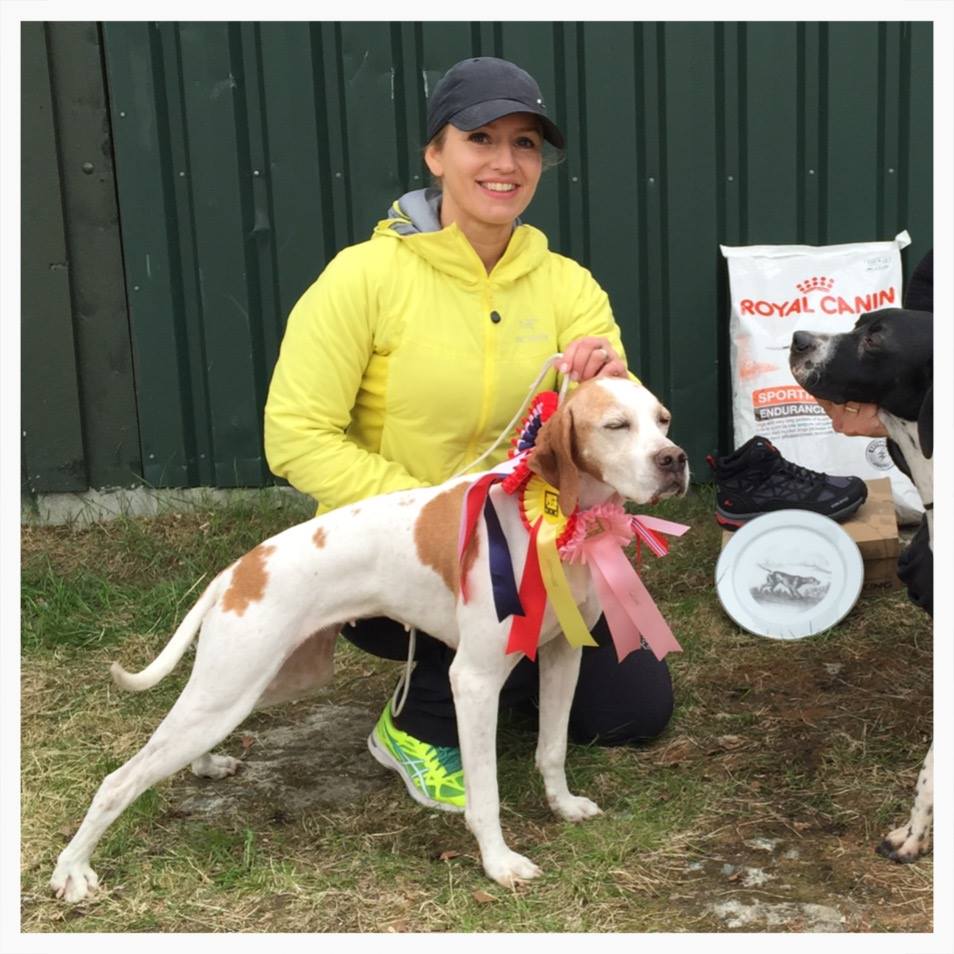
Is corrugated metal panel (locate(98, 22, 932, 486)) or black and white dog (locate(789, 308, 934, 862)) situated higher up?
corrugated metal panel (locate(98, 22, 932, 486))

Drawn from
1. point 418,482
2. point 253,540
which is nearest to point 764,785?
point 418,482

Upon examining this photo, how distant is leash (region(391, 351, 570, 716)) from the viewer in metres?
3.57

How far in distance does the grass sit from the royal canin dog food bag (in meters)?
0.84

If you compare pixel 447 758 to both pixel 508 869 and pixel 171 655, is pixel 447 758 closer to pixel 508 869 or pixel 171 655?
pixel 508 869

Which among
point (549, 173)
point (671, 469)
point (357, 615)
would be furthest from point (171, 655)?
point (549, 173)

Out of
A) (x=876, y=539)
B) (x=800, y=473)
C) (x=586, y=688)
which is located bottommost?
(x=586, y=688)

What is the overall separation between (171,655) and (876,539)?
2874 mm

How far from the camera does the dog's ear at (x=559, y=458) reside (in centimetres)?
308

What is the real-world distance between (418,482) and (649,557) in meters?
2.00

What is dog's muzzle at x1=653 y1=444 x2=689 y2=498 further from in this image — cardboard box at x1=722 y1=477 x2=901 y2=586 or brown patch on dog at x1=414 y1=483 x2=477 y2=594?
cardboard box at x1=722 y1=477 x2=901 y2=586

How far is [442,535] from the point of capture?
3.32m

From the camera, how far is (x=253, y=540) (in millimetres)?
5820

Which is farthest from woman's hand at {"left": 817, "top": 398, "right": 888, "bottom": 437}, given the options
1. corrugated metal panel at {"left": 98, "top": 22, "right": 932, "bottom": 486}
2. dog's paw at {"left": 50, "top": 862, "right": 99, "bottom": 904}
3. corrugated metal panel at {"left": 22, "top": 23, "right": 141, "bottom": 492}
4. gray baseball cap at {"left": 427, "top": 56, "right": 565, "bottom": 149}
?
corrugated metal panel at {"left": 22, "top": 23, "right": 141, "bottom": 492}

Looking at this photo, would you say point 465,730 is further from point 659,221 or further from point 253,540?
point 659,221
